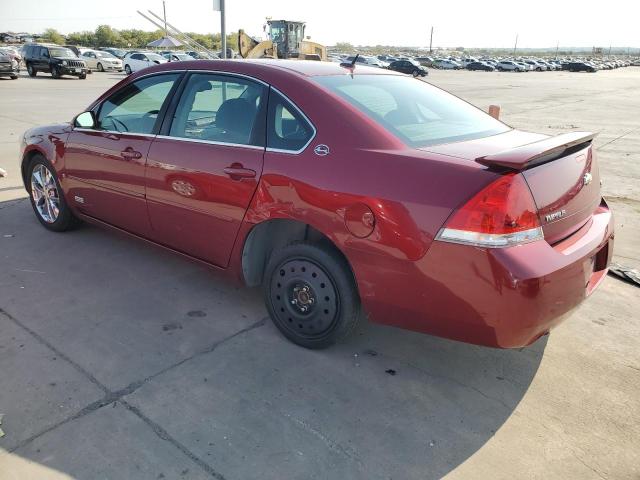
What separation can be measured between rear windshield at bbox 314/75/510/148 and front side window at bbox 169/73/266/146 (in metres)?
0.45

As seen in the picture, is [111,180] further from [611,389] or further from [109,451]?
[611,389]

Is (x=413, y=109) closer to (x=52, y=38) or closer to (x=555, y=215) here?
(x=555, y=215)

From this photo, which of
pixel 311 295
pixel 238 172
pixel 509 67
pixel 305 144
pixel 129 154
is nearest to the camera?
pixel 305 144

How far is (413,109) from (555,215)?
1185mm

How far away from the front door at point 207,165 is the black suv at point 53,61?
94.1ft

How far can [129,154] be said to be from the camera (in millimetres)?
3918

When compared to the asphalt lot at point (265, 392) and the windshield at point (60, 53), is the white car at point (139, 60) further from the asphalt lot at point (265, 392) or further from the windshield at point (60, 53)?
the asphalt lot at point (265, 392)

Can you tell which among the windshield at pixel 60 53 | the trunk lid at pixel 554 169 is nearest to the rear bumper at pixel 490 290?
the trunk lid at pixel 554 169

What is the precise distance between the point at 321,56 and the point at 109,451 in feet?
107

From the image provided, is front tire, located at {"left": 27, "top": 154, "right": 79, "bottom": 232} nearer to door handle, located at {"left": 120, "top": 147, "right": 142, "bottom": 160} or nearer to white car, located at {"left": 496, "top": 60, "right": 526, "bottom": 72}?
door handle, located at {"left": 120, "top": 147, "right": 142, "bottom": 160}

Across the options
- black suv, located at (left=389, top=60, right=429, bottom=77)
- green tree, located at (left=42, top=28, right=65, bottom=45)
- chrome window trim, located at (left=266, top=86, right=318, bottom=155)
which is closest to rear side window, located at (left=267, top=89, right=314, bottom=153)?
chrome window trim, located at (left=266, top=86, right=318, bottom=155)

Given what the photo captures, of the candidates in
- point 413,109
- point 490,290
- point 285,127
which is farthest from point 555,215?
point 285,127

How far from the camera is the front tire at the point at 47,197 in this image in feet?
16.0

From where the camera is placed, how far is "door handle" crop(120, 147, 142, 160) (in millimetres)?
3850
